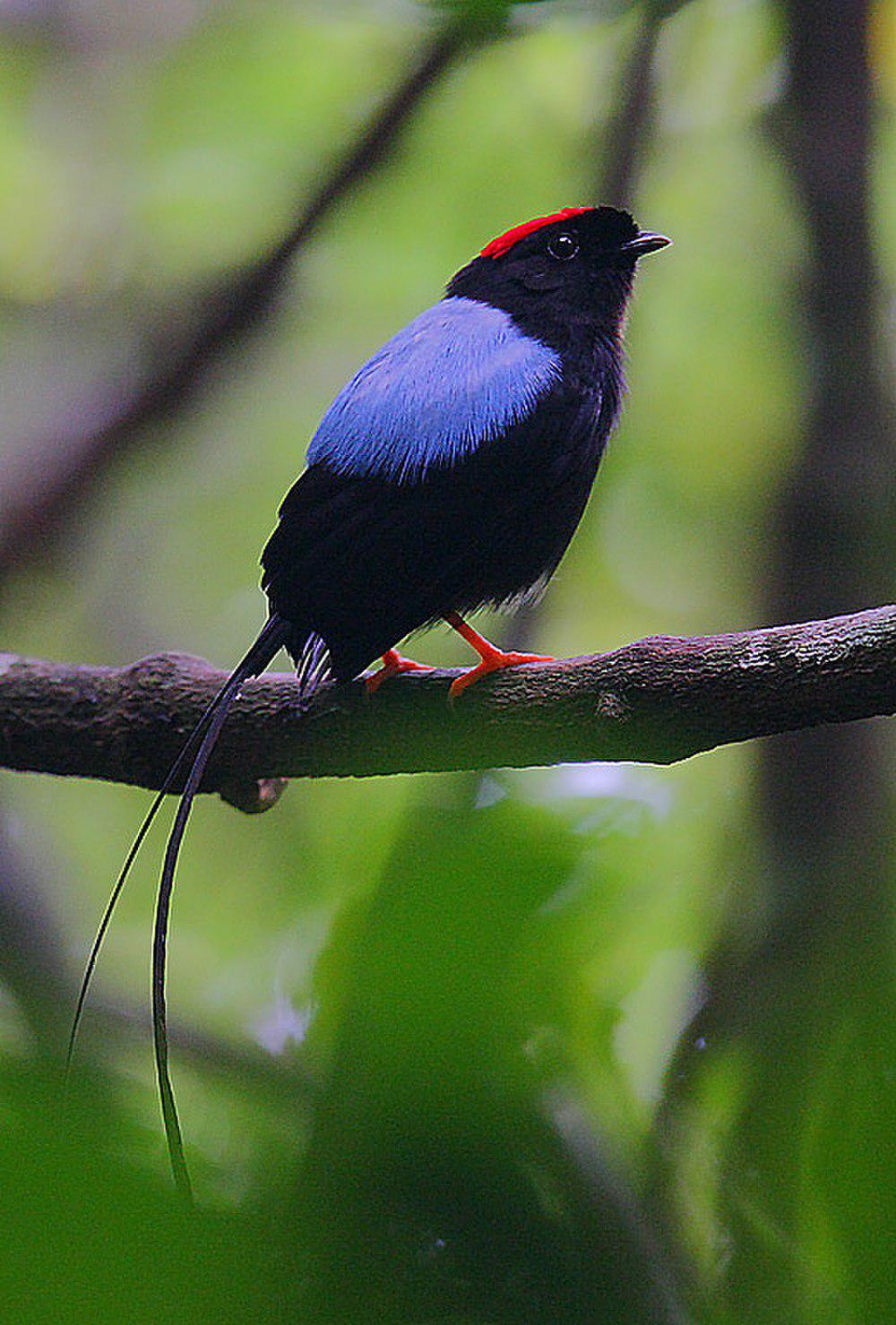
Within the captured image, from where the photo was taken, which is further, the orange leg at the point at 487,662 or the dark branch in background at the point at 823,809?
the orange leg at the point at 487,662

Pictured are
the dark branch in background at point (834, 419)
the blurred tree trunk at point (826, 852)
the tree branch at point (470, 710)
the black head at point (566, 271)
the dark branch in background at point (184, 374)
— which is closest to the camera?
the blurred tree trunk at point (826, 852)

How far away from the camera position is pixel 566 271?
11.7 feet

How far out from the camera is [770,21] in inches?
215

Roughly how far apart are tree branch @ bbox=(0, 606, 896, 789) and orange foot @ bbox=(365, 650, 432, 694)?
0.02 meters

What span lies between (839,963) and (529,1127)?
141mm

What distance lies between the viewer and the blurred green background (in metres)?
0.48

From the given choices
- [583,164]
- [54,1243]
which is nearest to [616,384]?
[583,164]

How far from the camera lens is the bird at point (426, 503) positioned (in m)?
2.85

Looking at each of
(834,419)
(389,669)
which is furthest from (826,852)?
(834,419)

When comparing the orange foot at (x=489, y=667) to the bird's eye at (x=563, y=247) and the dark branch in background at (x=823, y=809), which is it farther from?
the bird's eye at (x=563, y=247)

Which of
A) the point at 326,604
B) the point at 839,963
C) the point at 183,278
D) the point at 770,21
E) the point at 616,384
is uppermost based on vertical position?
the point at 770,21

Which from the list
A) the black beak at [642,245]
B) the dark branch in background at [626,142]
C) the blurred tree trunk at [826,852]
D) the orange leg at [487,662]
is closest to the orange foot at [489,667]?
the orange leg at [487,662]

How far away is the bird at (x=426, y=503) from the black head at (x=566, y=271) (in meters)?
0.22

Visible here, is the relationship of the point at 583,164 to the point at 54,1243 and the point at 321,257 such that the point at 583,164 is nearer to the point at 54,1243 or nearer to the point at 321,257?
the point at 321,257
